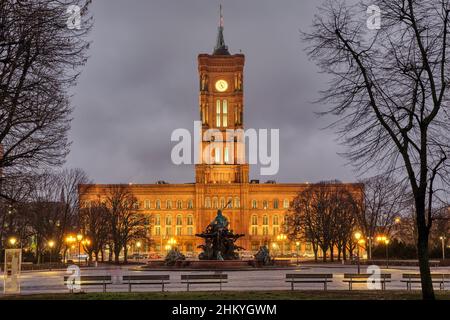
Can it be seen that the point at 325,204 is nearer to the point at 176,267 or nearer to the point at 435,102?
the point at 176,267

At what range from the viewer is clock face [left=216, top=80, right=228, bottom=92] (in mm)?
145125

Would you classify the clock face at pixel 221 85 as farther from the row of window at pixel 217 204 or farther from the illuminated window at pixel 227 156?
the row of window at pixel 217 204

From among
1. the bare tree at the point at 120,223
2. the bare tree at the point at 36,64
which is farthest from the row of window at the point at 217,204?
the bare tree at the point at 36,64

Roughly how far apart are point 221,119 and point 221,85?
8.55 meters

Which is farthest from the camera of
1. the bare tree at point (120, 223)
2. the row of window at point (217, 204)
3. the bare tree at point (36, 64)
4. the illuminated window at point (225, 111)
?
the illuminated window at point (225, 111)

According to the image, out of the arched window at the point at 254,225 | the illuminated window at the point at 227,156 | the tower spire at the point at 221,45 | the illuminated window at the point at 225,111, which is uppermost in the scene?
the tower spire at the point at 221,45

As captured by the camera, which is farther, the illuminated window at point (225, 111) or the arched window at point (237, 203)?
the illuminated window at point (225, 111)

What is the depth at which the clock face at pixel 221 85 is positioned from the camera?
476 feet

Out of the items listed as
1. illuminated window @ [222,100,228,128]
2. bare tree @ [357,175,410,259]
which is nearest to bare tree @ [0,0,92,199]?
bare tree @ [357,175,410,259]

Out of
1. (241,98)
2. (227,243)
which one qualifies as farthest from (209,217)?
(227,243)

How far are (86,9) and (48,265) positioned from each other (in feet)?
156

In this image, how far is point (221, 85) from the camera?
145375 millimetres

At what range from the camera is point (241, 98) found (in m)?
144

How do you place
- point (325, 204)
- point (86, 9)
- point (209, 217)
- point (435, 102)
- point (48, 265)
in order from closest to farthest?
1. point (86, 9)
2. point (435, 102)
3. point (48, 265)
4. point (325, 204)
5. point (209, 217)
